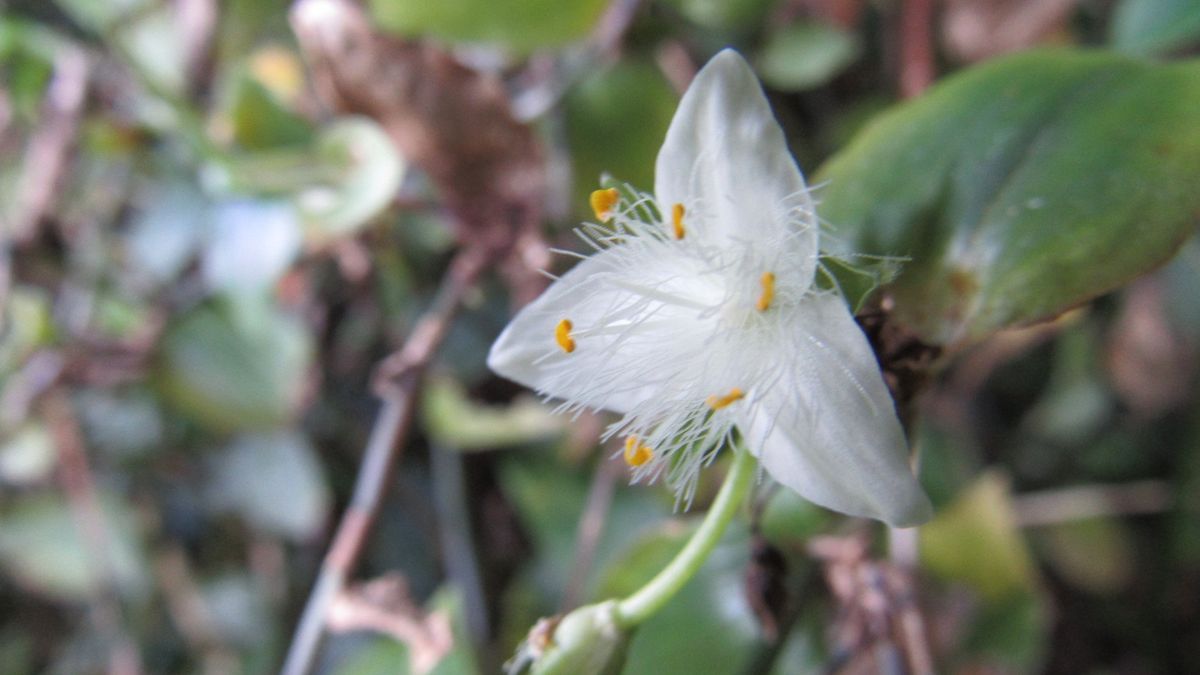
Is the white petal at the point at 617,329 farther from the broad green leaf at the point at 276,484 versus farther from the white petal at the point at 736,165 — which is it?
the broad green leaf at the point at 276,484

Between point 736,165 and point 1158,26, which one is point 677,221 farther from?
point 1158,26

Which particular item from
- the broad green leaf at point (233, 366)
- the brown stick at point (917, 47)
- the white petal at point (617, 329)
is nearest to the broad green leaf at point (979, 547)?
the brown stick at point (917, 47)

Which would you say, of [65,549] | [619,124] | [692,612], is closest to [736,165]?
[692,612]

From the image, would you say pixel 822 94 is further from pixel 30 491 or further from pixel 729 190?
pixel 30 491

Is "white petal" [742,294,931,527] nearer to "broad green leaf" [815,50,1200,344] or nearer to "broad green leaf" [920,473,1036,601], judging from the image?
"broad green leaf" [815,50,1200,344]

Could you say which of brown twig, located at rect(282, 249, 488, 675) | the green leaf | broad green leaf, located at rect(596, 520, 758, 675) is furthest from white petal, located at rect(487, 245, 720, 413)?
the green leaf

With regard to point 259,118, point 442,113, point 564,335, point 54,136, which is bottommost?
point 564,335
